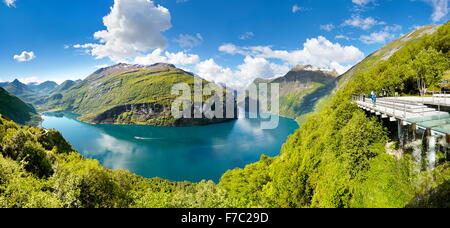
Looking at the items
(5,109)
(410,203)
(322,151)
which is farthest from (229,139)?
(5,109)

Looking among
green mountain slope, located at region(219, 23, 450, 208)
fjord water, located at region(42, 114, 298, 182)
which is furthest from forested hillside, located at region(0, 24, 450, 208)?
fjord water, located at region(42, 114, 298, 182)

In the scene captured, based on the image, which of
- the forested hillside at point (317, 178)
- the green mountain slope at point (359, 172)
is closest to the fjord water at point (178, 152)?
the green mountain slope at point (359, 172)

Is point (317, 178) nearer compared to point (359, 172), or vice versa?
point (359, 172)

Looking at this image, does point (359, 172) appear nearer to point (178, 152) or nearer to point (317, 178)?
point (317, 178)

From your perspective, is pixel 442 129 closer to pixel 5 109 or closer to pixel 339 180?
pixel 339 180

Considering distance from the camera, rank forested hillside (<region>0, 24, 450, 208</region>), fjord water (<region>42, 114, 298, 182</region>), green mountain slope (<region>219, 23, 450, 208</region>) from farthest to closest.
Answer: fjord water (<region>42, 114, 298, 182</region>) < forested hillside (<region>0, 24, 450, 208</region>) < green mountain slope (<region>219, 23, 450, 208</region>)

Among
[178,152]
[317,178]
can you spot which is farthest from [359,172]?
[178,152]

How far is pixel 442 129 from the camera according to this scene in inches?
410

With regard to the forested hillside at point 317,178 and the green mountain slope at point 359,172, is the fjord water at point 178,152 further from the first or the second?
the forested hillside at point 317,178

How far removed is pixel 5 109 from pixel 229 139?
709 ft

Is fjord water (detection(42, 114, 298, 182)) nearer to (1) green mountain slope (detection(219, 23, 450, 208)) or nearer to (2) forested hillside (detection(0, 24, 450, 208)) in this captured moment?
(1) green mountain slope (detection(219, 23, 450, 208))

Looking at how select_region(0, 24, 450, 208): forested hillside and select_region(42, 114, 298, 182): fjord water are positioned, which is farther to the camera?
select_region(42, 114, 298, 182): fjord water
